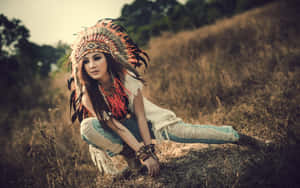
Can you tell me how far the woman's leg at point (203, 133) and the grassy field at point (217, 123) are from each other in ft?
0.57

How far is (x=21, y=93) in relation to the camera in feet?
15.2

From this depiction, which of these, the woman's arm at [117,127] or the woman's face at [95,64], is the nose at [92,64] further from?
the woman's arm at [117,127]

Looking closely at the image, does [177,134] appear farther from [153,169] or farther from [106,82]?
[106,82]

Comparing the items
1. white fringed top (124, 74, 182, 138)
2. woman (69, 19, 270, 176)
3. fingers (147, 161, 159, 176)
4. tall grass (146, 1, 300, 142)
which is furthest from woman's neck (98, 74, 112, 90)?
tall grass (146, 1, 300, 142)

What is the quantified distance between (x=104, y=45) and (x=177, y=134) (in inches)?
36.9

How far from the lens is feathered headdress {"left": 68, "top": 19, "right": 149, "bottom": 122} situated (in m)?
1.30

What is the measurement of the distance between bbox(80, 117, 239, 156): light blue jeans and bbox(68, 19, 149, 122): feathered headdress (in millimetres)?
253

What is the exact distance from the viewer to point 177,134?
4.89 feet

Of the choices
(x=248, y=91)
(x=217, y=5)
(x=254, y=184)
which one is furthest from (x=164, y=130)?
(x=217, y=5)

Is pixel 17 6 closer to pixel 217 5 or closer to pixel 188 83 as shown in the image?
pixel 188 83

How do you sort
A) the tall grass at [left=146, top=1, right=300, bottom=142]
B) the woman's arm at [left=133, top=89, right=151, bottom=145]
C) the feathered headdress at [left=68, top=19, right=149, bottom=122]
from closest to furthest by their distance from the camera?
the feathered headdress at [left=68, top=19, right=149, bottom=122] → the woman's arm at [left=133, top=89, right=151, bottom=145] → the tall grass at [left=146, top=1, right=300, bottom=142]

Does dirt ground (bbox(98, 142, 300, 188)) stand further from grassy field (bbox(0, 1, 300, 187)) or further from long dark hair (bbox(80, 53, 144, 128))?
long dark hair (bbox(80, 53, 144, 128))

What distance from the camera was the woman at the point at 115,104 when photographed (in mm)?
1332

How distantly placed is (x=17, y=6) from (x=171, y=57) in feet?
9.17
